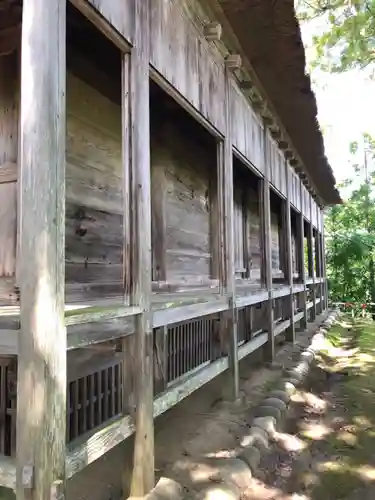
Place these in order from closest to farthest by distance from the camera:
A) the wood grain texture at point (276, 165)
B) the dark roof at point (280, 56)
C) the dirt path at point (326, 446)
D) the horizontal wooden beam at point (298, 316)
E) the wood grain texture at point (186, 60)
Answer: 1. the dirt path at point (326, 446)
2. the wood grain texture at point (186, 60)
3. the dark roof at point (280, 56)
4. the wood grain texture at point (276, 165)
5. the horizontal wooden beam at point (298, 316)

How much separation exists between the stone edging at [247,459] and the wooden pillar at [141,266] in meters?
0.15

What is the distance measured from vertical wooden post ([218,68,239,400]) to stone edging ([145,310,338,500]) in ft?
1.78

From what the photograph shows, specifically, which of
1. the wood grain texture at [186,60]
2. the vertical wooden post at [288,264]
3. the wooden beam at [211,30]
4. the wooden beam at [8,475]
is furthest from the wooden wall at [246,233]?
the wooden beam at [8,475]

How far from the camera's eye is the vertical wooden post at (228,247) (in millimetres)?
5156

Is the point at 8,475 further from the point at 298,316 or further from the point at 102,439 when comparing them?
the point at 298,316

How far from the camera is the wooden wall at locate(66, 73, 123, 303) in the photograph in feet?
13.9

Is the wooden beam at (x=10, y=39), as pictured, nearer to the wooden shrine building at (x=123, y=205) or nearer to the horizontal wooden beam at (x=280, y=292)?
the wooden shrine building at (x=123, y=205)

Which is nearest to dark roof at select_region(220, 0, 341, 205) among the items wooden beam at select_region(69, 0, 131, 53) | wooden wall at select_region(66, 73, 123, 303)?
wooden wall at select_region(66, 73, 123, 303)

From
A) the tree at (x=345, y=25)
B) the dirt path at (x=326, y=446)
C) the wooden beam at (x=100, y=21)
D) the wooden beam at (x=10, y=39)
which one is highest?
the tree at (x=345, y=25)

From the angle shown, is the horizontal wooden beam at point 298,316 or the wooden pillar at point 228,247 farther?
the horizontal wooden beam at point 298,316

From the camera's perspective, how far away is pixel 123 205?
3.11m

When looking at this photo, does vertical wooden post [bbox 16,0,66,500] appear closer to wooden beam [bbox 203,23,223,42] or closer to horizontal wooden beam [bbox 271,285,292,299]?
wooden beam [bbox 203,23,223,42]

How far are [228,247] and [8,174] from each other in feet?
7.54

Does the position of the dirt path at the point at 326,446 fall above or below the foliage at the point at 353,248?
below
